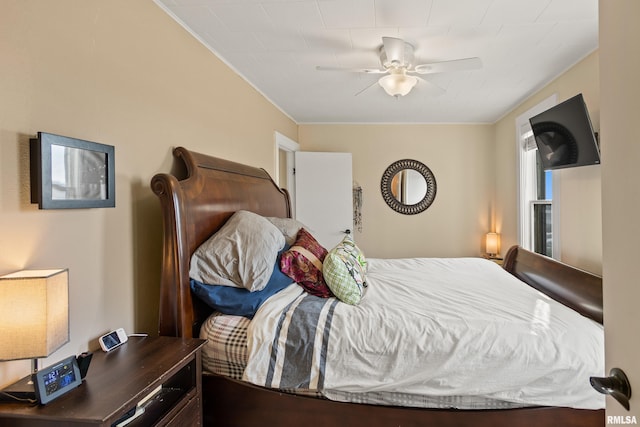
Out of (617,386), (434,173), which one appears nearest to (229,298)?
(617,386)

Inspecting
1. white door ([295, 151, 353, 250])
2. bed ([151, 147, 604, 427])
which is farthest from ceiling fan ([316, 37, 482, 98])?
white door ([295, 151, 353, 250])

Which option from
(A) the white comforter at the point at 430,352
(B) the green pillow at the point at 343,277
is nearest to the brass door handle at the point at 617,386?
(A) the white comforter at the point at 430,352

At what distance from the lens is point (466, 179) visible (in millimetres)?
4582

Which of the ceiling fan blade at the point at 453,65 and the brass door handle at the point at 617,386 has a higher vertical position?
the ceiling fan blade at the point at 453,65

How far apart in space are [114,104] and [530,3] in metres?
2.11

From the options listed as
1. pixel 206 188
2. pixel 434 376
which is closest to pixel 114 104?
pixel 206 188

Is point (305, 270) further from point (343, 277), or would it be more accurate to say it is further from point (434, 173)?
point (434, 173)

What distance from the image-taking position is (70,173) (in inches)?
47.4

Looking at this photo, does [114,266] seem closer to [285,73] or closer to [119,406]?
[119,406]

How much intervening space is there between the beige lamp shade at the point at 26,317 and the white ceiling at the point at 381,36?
154 cm

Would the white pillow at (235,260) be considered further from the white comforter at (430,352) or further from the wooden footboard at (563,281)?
the wooden footboard at (563,281)

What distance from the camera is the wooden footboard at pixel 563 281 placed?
6.14 feet

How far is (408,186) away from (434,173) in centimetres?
39

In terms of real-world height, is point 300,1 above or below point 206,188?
above
